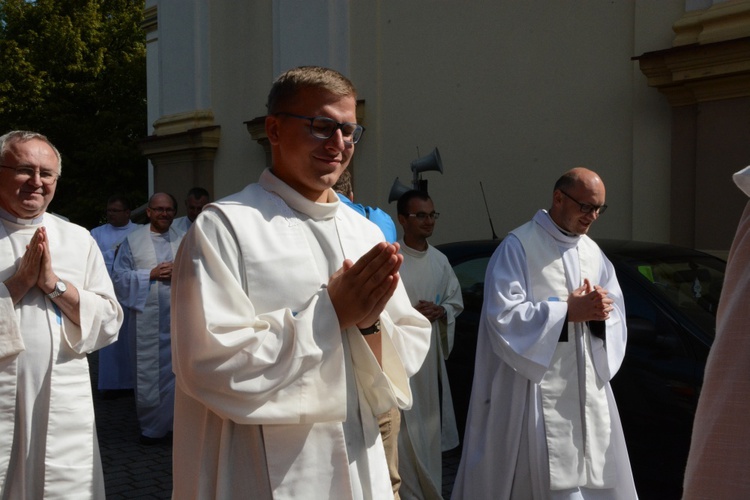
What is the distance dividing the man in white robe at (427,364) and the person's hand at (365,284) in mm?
3317

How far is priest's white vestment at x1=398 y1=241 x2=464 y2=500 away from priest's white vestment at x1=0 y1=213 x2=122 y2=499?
2100 millimetres

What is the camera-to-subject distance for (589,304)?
4523 mm

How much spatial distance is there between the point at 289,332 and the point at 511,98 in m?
7.95

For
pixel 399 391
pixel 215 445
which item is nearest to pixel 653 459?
pixel 399 391

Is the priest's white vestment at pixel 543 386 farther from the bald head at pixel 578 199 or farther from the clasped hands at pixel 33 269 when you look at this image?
the clasped hands at pixel 33 269

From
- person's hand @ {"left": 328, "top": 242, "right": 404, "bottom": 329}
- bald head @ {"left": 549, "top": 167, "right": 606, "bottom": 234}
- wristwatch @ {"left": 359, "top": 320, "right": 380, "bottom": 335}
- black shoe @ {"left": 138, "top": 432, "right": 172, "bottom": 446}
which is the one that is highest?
bald head @ {"left": 549, "top": 167, "right": 606, "bottom": 234}

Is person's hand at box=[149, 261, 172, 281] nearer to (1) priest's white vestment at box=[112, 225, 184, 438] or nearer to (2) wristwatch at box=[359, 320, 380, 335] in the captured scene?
(1) priest's white vestment at box=[112, 225, 184, 438]

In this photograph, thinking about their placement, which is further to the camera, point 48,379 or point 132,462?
point 132,462

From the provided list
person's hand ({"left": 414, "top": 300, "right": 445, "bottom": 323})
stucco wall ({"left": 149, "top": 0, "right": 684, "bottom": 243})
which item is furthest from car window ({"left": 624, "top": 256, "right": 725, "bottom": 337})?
stucco wall ({"left": 149, "top": 0, "right": 684, "bottom": 243})

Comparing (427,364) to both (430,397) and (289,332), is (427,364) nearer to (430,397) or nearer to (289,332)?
(430,397)

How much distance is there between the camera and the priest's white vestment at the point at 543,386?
4.65 meters

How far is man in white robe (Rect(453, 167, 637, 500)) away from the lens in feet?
15.2

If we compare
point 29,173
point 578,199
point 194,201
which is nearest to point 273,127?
point 29,173

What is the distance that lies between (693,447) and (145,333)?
657 centimetres
